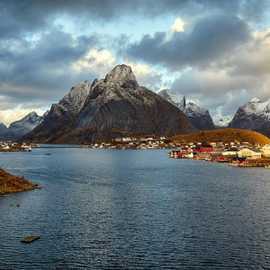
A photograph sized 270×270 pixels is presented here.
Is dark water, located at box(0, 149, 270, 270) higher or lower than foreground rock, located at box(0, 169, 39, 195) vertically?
lower

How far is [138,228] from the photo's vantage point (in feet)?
241

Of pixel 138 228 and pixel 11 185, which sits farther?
pixel 11 185

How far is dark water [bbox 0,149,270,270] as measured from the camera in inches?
2242

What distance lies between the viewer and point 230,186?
130250 millimetres

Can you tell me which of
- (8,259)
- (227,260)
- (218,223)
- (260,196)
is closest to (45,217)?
(8,259)

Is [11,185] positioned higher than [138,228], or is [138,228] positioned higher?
[11,185]

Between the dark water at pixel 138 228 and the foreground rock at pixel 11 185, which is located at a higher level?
the foreground rock at pixel 11 185

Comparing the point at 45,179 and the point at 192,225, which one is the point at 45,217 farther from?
the point at 45,179

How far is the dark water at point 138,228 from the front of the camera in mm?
56938

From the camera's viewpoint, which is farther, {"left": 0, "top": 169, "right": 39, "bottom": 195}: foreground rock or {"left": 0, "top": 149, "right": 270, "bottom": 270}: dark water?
{"left": 0, "top": 169, "right": 39, "bottom": 195}: foreground rock

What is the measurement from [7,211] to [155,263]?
4187 centimetres

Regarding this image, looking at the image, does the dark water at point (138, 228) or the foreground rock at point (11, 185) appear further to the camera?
the foreground rock at point (11, 185)

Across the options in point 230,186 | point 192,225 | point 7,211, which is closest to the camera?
point 192,225

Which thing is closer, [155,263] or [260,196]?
[155,263]
